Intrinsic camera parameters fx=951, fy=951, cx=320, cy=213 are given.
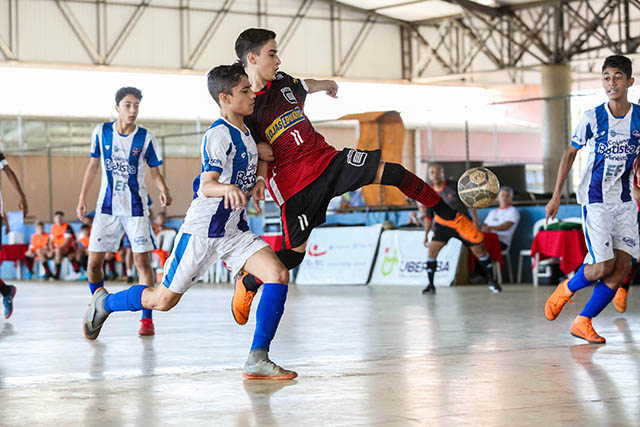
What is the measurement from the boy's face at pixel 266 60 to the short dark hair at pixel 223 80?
58 centimetres

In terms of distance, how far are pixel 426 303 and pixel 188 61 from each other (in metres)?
18.1

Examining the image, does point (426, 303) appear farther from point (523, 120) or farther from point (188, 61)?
point (523, 120)

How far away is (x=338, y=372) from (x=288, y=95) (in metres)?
1.77

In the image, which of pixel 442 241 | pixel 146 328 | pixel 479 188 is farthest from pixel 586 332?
pixel 442 241

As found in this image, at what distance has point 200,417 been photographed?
143 inches

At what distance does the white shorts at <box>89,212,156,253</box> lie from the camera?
289 inches

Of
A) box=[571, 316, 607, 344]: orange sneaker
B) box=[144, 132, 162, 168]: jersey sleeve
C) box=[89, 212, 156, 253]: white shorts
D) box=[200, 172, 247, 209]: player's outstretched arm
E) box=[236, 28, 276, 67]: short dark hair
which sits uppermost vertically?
box=[236, 28, 276, 67]: short dark hair

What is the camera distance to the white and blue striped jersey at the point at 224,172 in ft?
15.5

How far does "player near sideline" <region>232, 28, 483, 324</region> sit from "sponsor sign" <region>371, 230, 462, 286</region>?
9.09 metres

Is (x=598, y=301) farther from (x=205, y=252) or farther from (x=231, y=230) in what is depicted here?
(x=205, y=252)

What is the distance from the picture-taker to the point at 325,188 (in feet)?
18.7

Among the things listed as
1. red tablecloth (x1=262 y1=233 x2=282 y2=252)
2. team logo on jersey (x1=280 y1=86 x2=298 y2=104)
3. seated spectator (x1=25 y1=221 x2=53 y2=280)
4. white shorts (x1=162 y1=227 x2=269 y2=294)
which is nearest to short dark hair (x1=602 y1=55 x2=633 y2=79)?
team logo on jersey (x1=280 y1=86 x2=298 y2=104)

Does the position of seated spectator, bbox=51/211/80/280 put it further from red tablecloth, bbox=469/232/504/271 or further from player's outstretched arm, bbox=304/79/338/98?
player's outstretched arm, bbox=304/79/338/98

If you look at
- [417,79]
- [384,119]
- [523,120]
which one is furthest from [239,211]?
[523,120]
